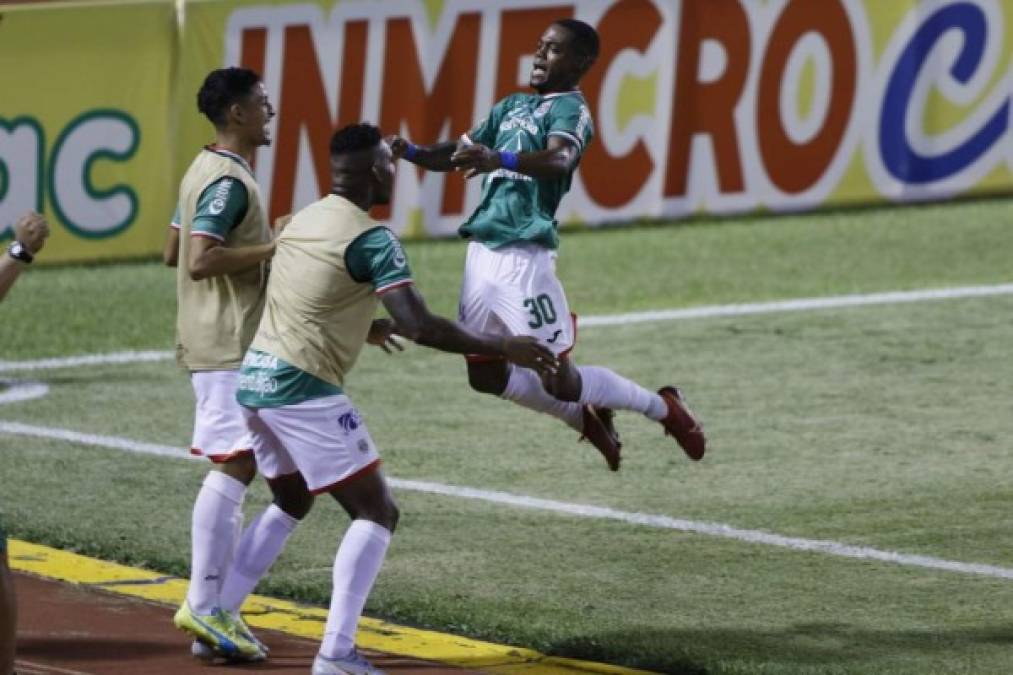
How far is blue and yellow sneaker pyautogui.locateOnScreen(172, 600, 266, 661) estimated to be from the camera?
9047 mm

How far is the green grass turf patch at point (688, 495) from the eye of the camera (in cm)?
961

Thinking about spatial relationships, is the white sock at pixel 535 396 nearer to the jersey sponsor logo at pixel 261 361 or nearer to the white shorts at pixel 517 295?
the white shorts at pixel 517 295

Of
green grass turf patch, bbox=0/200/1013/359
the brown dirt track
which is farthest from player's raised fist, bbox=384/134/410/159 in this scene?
green grass turf patch, bbox=0/200/1013/359

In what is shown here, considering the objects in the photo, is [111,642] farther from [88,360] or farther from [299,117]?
[299,117]

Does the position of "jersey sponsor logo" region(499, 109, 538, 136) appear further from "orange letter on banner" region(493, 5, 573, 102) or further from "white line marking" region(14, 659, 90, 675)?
"orange letter on banner" region(493, 5, 573, 102)

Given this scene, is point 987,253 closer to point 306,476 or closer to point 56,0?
point 56,0

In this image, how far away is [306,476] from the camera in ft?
28.6

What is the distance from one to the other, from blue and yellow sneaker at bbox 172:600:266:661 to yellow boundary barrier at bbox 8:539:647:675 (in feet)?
1.53

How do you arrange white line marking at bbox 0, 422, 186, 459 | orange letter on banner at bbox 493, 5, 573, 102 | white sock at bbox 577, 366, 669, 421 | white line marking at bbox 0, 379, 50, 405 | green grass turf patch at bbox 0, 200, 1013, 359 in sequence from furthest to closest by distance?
1. orange letter on banner at bbox 493, 5, 573, 102
2. green grass turf patch at bbox 0, 200, 1013, 359
3. white line marking at bbox 0, 379, 50, 405
4. white line marking at bbox 0, 422, 186, 459
5. white sock at bbox 577, 366, 669, 421

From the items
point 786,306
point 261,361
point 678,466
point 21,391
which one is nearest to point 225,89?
point 261,361

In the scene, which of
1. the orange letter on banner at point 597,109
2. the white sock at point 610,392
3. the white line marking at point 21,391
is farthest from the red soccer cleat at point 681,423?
the orange letter on banner at point 597,109

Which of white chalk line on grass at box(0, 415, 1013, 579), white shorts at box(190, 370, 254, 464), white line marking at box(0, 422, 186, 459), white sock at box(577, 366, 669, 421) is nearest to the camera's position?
white shorts at box(190, 370, 254, 464)

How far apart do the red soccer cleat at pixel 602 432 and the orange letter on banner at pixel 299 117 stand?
8360mm

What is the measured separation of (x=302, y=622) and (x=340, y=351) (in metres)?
1.50
